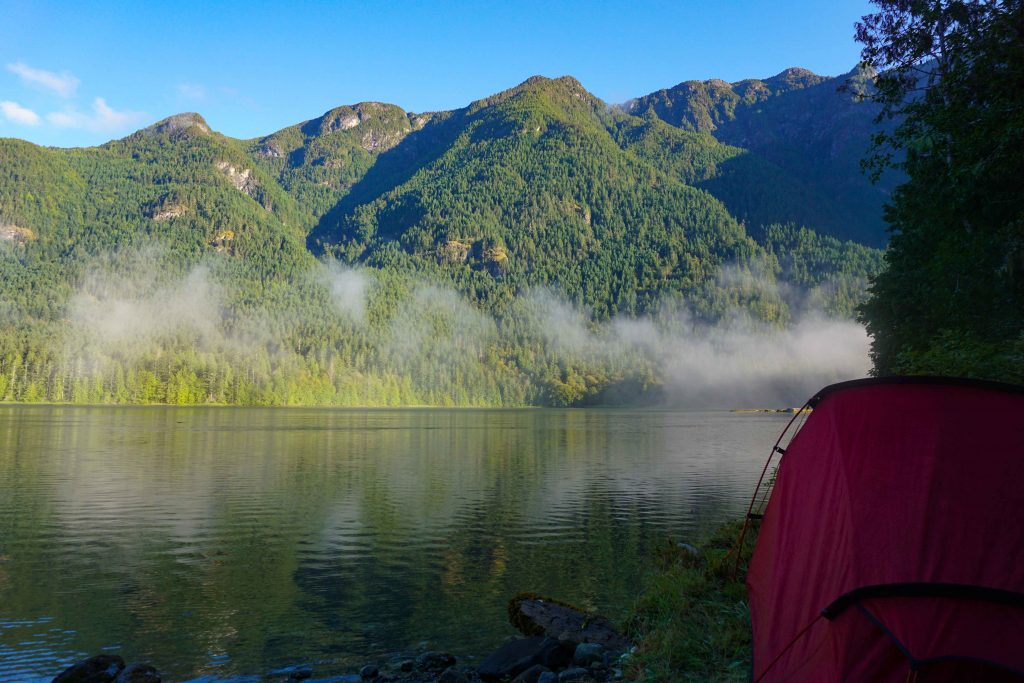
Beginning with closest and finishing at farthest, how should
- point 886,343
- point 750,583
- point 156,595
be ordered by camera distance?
1. point 750,583
2. point 156,595
3. point 886,343

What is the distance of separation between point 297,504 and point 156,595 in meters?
16.0

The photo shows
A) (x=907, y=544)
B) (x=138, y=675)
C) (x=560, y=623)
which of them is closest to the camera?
(x=907, y=544)

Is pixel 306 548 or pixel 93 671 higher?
pixel 93 671

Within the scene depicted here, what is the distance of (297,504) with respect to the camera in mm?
35594

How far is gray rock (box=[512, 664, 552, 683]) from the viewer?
12.8m

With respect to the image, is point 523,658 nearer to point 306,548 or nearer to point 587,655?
point 587,655

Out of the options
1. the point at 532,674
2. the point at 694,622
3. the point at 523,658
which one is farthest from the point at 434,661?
the point at 694,622

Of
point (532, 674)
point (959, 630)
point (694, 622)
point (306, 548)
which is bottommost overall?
point (306, 548)

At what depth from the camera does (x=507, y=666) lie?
13.9 meters

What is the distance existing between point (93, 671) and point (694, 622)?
11.5 metres

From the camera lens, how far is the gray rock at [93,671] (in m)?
13.1

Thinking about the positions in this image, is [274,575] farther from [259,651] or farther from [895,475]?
[895,475]

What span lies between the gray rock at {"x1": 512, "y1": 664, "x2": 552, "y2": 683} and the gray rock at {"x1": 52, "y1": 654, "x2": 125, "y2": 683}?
7630 millimetres

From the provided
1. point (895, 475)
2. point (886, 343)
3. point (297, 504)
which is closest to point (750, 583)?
point (895, 475)
